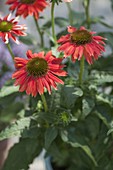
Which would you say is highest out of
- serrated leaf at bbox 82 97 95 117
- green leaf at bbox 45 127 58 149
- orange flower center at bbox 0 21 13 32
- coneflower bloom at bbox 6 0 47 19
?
coneflower bloom at bbox 6 0 47 19

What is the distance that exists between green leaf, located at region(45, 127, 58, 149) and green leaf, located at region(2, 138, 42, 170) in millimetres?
77

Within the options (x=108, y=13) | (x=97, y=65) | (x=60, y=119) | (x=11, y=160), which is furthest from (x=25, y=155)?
(x=108, y=13)

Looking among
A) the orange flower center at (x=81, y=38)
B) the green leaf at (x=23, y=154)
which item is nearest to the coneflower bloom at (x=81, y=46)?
the orange flower center at (x=81, y=38)

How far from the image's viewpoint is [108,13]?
6.61 feet

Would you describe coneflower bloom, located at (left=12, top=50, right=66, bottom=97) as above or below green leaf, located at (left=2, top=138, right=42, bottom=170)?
above

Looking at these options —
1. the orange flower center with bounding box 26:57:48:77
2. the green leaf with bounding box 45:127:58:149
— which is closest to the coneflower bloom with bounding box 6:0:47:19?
the orange flower center with bounding box 26:57:48:77

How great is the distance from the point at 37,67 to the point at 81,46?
0.08 metres

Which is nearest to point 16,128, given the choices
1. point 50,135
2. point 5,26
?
point 50,135

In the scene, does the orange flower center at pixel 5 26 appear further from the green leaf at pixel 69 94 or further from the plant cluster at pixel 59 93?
the green leaf at pixel 69 94

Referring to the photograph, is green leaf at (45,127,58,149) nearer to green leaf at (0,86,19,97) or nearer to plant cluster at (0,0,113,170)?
plant cluster at (0,0,113,170)

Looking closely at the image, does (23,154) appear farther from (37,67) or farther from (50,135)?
(37,67)

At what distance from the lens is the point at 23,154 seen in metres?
0.83

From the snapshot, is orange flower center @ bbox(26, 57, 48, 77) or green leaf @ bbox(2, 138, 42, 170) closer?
orange flower center @ bbox(26, 57, 48, 77)

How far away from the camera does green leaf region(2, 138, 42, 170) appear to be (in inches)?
32.4
